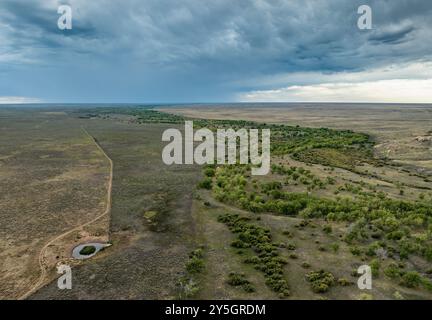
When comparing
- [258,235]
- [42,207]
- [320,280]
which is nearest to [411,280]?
[320,280]

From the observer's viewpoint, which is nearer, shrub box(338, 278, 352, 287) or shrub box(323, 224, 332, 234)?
shrub box(338, 278, 352, 287)

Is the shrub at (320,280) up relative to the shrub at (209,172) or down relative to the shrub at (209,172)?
down

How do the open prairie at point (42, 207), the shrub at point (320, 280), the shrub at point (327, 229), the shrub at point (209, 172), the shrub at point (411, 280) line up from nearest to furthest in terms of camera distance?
the shrub at point (320, 280) < the shrub at point (411, 280) < the open prairie at point (42, 207) < the shrub at point (327, 229) < the shrub at point (209, 172)

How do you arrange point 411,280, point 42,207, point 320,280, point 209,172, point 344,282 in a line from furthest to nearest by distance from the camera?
point 209,172
point 42,207
point 320,280
point 344,282
point 411,280

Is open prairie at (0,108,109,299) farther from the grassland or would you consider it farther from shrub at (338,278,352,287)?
shrub at (338,278,352,287)

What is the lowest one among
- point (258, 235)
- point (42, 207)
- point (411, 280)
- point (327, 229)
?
point (411, 280)

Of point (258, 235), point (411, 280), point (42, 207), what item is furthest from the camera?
point (42, 207)

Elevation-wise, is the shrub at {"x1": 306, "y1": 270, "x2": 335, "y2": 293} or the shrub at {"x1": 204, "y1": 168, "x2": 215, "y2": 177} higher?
the shrub at {"x1": 204, "y1": 168, "x2": 215, "y2": 177}

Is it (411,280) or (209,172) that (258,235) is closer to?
(411,280)

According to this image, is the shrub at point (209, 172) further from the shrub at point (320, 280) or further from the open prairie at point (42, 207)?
the shrub at point (320, 280)

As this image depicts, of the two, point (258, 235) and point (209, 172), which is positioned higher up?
point (209, 172)

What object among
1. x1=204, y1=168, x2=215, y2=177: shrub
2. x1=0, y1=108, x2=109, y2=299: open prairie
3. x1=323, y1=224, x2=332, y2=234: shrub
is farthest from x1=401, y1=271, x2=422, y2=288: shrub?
x1=204, y1=168, x2=215, y2=177: shrub

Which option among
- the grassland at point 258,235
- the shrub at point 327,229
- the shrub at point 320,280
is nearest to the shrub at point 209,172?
the grassland at point 258,235
